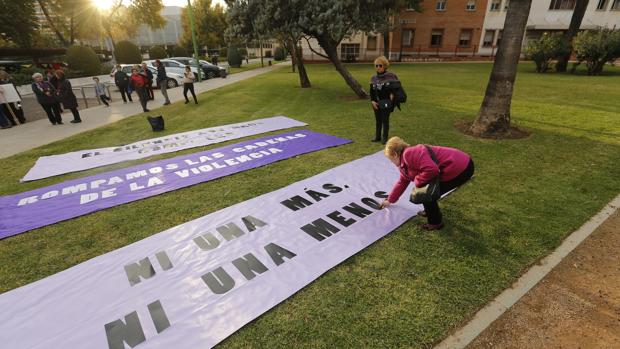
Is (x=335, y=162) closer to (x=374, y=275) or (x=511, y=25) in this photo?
(x=374, y=275)

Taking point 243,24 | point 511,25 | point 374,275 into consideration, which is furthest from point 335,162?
point 243,24

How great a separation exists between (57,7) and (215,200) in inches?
1728

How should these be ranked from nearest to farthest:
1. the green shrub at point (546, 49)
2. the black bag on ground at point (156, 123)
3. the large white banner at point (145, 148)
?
the large white banner at point (145, 148)
the black bag on ground at point (156, 123)
the green shrub at point (546, 49)

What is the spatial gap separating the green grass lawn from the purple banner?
288 millimetres

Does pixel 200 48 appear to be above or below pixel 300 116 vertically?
above

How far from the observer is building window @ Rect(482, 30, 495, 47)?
3641cm

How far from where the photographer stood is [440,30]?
36438 millimetres

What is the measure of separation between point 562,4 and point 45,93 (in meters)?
48.4

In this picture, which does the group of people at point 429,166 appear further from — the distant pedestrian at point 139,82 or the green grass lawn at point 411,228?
the distant pedestrian at point 139,82

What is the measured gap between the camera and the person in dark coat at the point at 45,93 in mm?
9969

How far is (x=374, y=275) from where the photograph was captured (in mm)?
3316

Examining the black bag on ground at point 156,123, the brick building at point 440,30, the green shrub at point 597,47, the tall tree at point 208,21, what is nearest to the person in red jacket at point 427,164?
the black bag on ground at point 156,123

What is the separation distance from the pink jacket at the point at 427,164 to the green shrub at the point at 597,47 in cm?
2290

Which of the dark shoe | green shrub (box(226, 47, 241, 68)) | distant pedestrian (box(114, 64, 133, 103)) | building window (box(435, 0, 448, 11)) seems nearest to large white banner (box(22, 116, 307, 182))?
the dark shoe
